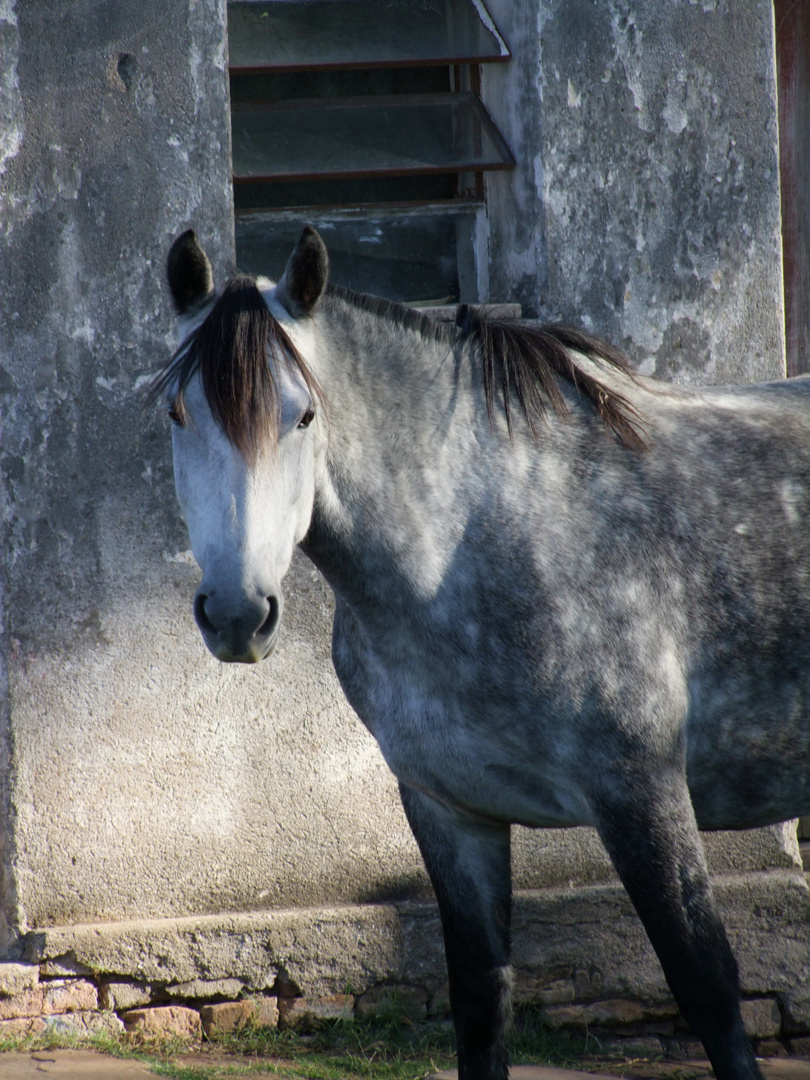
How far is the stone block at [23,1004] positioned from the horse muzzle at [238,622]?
1765 mm

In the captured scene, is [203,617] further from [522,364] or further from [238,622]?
[522,364]

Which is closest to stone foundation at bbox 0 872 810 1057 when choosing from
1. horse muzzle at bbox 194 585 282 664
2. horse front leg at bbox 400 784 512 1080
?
horse front leg at bbox 400 784 512 1080

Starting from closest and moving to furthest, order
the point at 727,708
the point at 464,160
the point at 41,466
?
the point at 727,708
the point at 41,466
the point at 464,160

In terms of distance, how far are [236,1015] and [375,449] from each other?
6.30 feet

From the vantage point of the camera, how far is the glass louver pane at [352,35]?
3629 mm

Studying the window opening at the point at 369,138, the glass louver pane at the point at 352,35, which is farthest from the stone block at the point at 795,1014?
the glass louver pane at the point at 352,35

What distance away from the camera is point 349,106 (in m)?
3.67

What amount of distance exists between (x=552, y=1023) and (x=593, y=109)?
286 centimetres

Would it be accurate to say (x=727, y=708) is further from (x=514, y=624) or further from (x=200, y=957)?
(x=200, y=957)

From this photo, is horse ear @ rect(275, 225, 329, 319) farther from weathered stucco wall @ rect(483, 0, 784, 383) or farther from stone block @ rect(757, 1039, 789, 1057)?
stone block @ rect(757, 1039, 789, 1057)

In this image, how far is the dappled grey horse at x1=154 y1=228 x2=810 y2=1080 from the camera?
90.2 inches

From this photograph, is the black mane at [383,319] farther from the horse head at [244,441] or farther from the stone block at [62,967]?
the stone block at [62,967]

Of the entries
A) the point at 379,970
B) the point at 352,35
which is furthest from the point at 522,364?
the point at 379,970

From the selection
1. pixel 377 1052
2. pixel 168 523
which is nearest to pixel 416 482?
pixel 168 523
